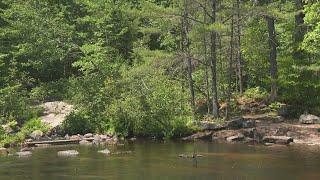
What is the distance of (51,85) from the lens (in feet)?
126

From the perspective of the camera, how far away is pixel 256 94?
114 feet

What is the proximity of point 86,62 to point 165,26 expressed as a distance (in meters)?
6.56

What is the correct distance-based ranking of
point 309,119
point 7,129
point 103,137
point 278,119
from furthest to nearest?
point 278,119
point 7,129
point 309,119
point 103,137

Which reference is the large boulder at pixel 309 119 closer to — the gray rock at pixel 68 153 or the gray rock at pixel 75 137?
the gray rock at pixel 75 137

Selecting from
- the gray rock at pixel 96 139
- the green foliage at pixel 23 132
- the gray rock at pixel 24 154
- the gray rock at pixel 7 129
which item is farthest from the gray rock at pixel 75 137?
the gray rock at pixel 24 154

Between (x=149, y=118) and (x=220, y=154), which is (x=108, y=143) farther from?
(x=220, y=154)

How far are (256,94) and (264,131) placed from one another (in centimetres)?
866

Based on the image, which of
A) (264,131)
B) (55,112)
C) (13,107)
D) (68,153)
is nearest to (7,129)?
(13,107)

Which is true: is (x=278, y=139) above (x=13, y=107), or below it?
below

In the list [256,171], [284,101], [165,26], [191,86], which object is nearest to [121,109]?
[191,86]

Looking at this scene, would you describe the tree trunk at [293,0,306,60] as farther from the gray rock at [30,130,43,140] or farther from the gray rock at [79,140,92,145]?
the gray rock at [30,130,43,140]

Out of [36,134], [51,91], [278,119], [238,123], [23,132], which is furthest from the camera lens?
[51,91]

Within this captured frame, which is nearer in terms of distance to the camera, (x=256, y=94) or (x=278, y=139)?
(x=278, y=139)

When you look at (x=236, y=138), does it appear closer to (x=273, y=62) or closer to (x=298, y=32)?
(x=273, y=62)
